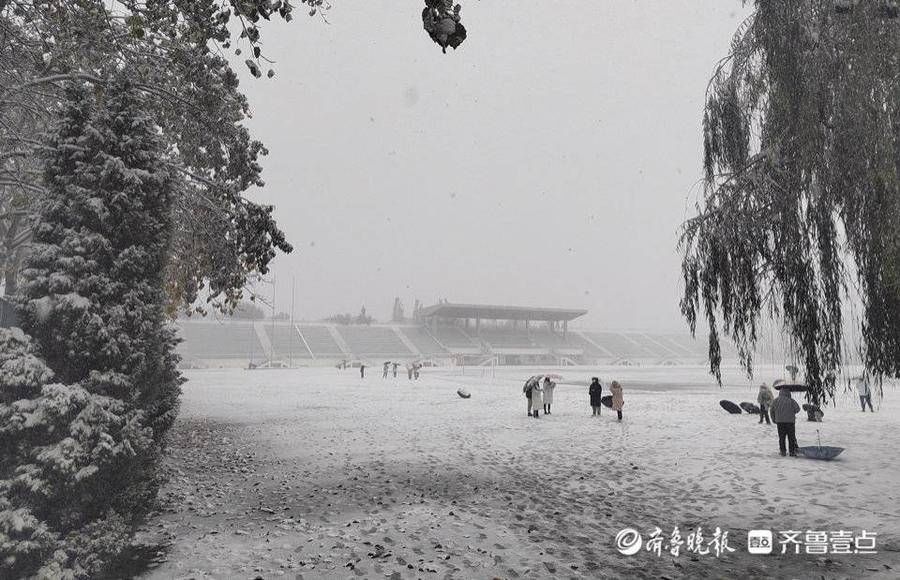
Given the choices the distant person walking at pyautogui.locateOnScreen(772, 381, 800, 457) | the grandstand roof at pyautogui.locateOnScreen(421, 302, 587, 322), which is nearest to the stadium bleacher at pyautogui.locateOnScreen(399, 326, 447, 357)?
the grandstand roof at pyautogui.locateOnScreen(421, 302, 587, 322)

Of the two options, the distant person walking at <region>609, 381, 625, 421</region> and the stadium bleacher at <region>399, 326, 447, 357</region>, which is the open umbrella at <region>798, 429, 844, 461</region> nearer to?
the distant person walking at <region>609, 381, 625, 421</region>

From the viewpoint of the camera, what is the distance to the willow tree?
5824mm

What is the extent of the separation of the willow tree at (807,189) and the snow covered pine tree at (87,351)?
7851mm

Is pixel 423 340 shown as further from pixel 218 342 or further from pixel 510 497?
pixel 510 497

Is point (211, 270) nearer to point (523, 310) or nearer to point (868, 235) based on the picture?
point (868, 235)

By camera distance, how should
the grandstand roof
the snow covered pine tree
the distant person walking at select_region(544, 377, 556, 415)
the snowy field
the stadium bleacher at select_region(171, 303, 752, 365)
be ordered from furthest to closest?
the grandstand roof < the stadium bleacher at select_region(171, 303, 752, 365) < the distant person walking at select_region(544, 377, 556, 415) < the snowy field < the snow covered pine tree

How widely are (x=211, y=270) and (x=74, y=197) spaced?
5508 millimetres

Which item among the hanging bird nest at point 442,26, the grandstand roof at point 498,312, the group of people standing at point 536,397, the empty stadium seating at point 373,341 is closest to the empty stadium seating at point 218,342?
the empty stadium seating at point 373,341

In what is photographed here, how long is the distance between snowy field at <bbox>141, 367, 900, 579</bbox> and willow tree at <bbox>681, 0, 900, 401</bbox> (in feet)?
7.62

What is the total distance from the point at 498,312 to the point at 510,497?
8390cm

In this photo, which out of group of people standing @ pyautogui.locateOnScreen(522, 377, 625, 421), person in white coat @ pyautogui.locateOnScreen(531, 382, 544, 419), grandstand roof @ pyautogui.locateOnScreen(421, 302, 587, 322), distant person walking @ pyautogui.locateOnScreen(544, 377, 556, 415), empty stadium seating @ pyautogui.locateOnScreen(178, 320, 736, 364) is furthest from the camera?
Result: grandstand roof @ pyautogui.locateOnScreen(421, 302, 587, 322)

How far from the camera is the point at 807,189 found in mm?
6859

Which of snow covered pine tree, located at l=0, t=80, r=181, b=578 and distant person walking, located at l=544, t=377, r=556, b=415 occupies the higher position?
snow covered pine tree, located at l=0, t=80, r=181, b=578

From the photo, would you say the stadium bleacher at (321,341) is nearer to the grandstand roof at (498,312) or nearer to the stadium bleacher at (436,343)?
the stadium bleacher at (436,343)
